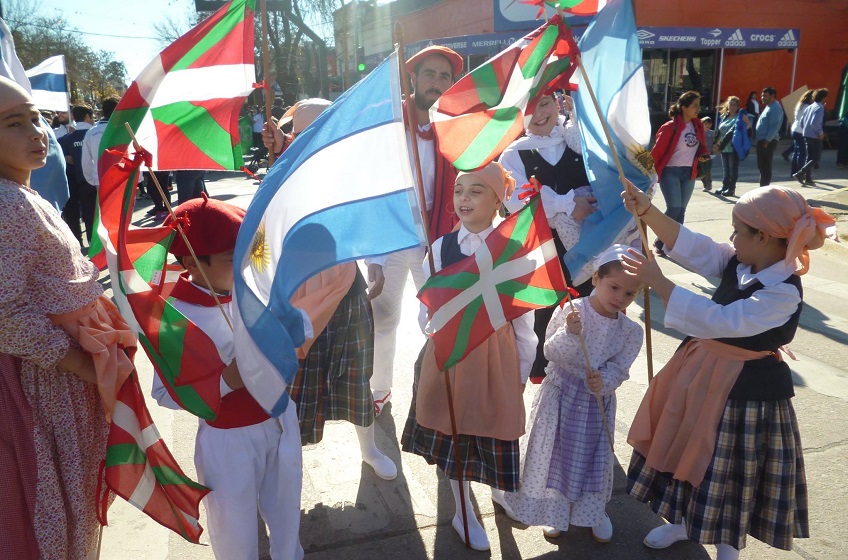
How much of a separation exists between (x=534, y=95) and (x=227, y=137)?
129cm

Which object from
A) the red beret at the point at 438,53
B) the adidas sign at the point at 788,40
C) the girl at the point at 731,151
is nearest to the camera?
the red beret at the point at 438,53

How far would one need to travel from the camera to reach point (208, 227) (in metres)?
2.24

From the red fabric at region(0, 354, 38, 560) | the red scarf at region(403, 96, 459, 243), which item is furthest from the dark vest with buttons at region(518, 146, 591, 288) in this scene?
the red fabric at region(0, 354, 38, 560)

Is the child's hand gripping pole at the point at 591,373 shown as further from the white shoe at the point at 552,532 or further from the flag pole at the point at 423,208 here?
the flag pole at the point at 423,208

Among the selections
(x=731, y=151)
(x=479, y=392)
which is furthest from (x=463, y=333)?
(x=731, y=151)

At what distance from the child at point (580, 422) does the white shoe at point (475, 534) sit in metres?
0.18

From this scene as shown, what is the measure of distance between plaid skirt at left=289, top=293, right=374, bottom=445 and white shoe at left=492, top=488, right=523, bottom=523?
0.72m

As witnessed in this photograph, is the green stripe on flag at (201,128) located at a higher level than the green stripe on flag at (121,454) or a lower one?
higher

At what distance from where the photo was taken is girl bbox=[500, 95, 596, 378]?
3.83 m

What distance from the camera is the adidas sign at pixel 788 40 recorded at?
21.5 m

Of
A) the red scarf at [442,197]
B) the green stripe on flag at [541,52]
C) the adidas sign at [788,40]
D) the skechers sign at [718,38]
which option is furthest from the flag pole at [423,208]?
the adidas sign at [788,40]

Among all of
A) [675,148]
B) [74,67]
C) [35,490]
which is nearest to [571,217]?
[35,490]

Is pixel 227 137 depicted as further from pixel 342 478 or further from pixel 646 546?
pixel 646 546

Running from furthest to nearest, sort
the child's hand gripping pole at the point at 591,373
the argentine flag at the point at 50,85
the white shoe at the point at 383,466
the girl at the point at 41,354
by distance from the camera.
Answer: the argentine flag at the point at 50,85, the white shoe at the point at 383,466, the child's hand gripping pole at the point at 591,373, the girl at the point at 41,354
